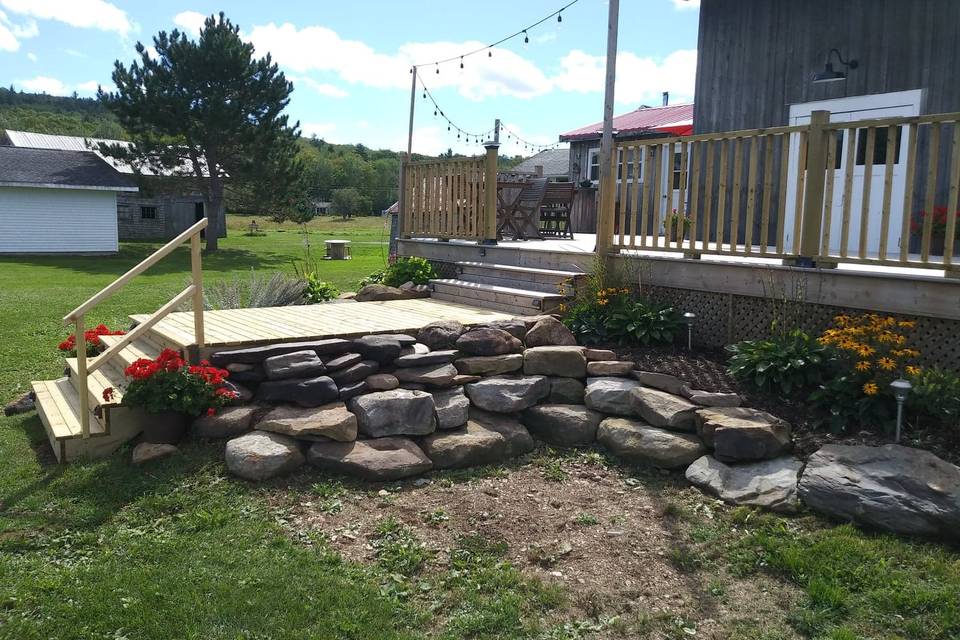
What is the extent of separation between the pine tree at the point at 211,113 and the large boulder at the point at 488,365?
18.4 metres

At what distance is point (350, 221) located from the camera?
2085 inches

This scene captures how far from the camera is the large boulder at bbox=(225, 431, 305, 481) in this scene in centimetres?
447

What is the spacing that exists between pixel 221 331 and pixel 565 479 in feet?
9.44

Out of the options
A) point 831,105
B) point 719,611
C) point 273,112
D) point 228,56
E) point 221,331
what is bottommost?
point 719,611

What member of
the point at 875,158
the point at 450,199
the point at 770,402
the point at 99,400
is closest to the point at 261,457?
the point at 99,400

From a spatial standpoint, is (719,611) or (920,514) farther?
(920,514)

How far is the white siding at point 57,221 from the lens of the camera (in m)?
23.5

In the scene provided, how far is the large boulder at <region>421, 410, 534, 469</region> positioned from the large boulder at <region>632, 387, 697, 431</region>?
79cm

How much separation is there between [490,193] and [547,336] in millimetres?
2845

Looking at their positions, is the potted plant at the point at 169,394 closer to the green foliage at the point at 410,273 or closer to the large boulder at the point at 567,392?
the large boulder at the point at 567,392

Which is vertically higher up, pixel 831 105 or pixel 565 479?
pixel 831 105

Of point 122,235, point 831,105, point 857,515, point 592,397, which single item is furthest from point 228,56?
point 857,515

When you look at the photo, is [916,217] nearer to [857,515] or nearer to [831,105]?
[831,105]

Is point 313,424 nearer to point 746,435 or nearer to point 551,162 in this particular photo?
point 746,435
